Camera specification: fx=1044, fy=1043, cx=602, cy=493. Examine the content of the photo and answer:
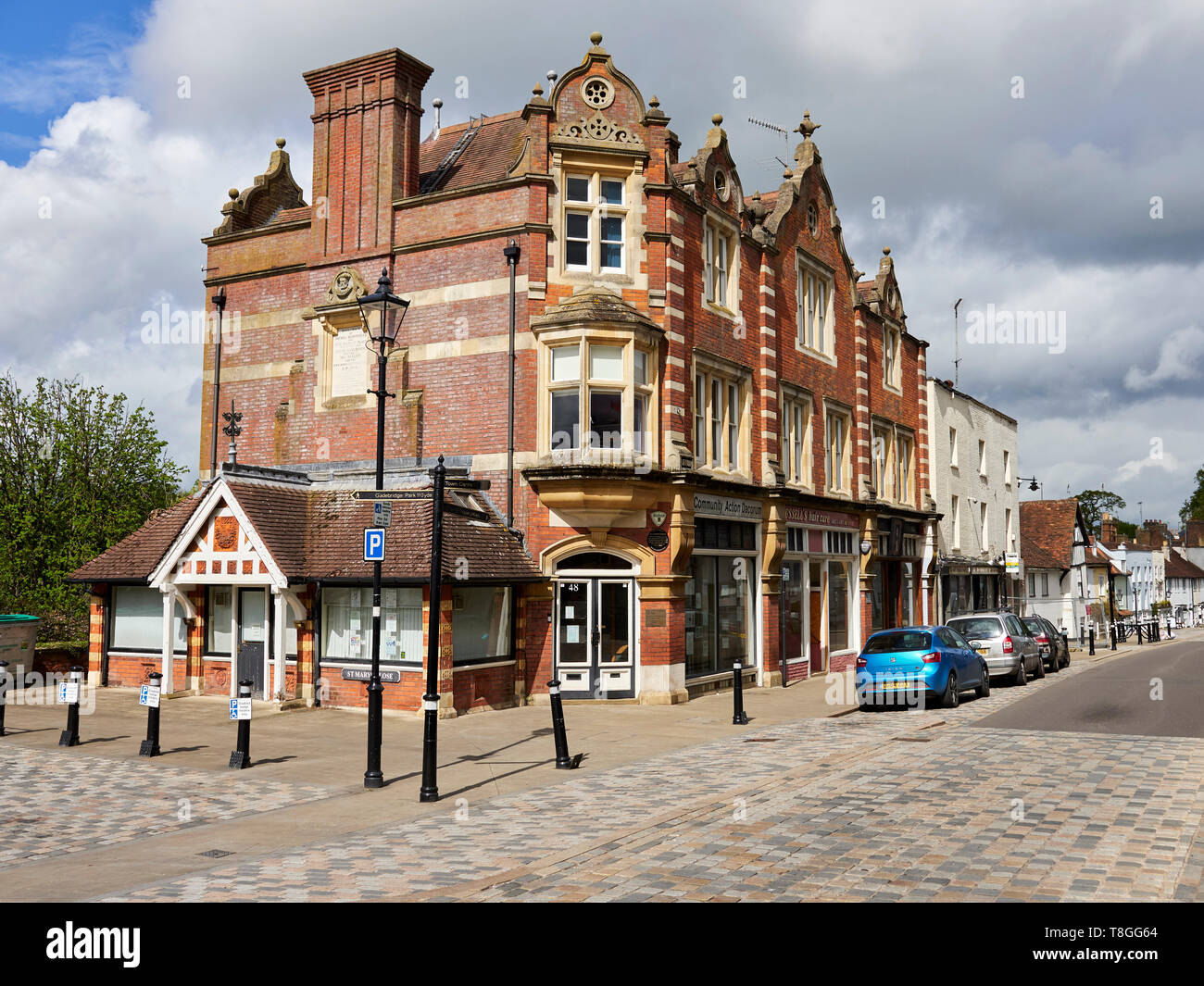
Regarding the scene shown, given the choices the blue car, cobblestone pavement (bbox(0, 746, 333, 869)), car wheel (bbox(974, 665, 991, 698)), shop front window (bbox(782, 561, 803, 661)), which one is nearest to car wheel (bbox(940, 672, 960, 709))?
the blue car

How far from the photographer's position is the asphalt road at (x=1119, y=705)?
1683cm

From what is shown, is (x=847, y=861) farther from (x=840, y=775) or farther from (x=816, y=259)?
(x=816, y=259)

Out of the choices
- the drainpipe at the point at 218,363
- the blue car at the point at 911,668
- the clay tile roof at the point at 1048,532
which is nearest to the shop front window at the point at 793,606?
the blue car at the point at 911,668

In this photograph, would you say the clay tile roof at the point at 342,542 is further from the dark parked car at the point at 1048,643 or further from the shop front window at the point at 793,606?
the dark parked car at the point at 1048,643

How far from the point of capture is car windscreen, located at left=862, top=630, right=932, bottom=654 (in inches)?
805

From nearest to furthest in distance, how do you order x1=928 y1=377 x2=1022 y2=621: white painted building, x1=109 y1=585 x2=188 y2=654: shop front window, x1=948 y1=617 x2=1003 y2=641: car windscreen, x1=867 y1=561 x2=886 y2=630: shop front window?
x1=109 y1=585 x2=188 y2=654: shop front window → x1=948 y1=617 x2=1003 y2=641: car windscreen → x1=867 y1=561 x2=886 y2=630: shop front window → x1=928 y1=377 x2=1022 y2=621: white painted building

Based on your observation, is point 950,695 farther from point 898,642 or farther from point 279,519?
point 279,519

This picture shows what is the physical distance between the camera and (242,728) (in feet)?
44.1

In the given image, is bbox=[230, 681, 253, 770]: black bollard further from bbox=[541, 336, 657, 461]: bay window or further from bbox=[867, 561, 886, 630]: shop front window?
bbox=[867, 561, 886, 630]: shop front window

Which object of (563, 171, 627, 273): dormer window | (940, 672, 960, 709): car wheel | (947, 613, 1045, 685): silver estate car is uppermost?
(563, 171, 627, 273): dormer window

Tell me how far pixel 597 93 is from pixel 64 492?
19.5m

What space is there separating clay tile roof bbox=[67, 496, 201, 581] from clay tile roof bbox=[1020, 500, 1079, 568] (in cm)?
4380


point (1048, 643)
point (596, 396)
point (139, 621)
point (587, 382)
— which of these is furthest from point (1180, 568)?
point (139, 621)

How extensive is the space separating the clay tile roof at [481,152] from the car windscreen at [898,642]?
12444mm
